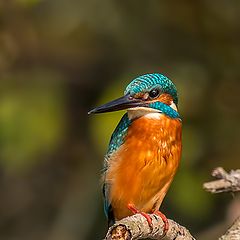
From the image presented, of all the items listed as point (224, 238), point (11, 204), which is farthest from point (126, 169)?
point (11, 204)

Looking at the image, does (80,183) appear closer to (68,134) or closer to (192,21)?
(68,134)

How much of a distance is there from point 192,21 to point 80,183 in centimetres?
149

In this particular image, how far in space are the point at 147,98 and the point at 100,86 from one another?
2744 mm

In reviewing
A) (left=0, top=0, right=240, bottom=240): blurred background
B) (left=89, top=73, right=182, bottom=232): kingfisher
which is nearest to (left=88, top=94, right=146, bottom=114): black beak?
(left=89, top=73, right=182, bottom=232): kingfisher

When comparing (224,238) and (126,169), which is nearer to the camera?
(224,238)

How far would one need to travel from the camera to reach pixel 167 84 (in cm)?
Answer: 433

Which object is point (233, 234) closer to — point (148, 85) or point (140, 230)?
point (140, 230)

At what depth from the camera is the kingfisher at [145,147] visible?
4.30 metres

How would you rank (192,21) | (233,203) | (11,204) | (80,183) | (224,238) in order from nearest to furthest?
(224,238) < (233,203) < (192,21) < (80,183) < (11,204)

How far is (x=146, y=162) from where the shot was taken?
4.36 meters

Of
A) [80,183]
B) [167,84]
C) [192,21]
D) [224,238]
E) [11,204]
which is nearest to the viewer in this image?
[224,238]

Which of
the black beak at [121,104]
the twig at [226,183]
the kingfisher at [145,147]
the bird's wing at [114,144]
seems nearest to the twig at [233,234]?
the twig at [226,183]

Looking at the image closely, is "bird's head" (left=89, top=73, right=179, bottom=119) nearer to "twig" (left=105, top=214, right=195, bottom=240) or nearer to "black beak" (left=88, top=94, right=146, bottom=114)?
"black beak" (left=88, top=94, right=146, bottom=114)

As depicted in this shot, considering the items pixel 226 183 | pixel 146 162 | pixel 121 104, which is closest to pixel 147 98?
pixel 121 104
